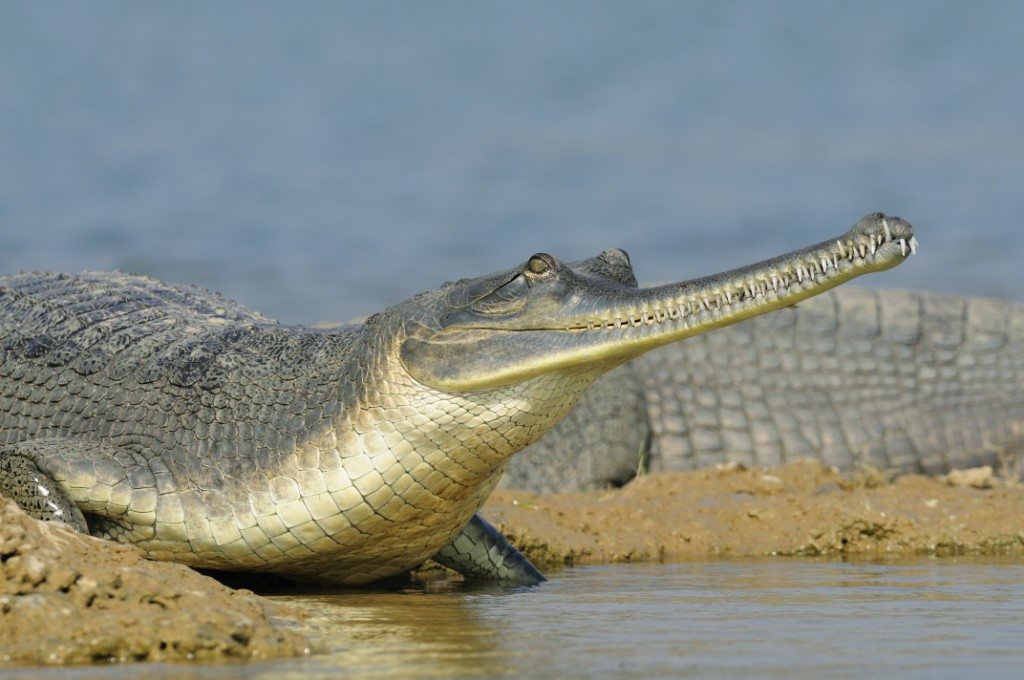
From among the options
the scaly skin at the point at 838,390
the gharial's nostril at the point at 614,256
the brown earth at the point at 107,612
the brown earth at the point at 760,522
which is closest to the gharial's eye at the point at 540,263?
the gharial's nostril at the point at 614,256

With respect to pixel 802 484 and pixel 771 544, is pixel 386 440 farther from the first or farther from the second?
pixel 802 484

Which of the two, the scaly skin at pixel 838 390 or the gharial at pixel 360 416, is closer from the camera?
the gharial at pixel 360 416

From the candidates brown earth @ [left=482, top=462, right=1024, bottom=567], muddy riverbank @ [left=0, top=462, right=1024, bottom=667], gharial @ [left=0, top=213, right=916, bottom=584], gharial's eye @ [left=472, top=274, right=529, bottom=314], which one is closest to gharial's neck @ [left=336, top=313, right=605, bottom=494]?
gharial @ [left=0, top=213, right=916, bottom=584]

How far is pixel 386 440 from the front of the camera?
5.29 metres

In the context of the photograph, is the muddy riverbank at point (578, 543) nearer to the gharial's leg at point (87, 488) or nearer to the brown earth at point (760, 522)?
the brown earth at point (760, 522)

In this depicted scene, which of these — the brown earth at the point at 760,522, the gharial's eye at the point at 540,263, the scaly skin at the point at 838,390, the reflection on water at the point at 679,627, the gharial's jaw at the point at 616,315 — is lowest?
the reflection on water at the point at 679,627

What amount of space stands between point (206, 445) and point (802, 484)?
3.89 meters

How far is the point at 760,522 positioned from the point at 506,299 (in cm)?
285

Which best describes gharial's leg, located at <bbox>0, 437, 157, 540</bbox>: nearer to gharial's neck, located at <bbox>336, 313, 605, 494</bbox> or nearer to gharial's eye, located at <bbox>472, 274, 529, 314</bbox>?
gharial's neck, located at <bbox>336, 313, 605, 494</bbox>

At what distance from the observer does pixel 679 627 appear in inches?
179

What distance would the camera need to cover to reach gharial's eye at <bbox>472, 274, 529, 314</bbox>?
525 centimetres

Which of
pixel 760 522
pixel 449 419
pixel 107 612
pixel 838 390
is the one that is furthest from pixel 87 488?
pixel 838 390

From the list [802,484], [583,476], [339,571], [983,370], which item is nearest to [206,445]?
[339,571]

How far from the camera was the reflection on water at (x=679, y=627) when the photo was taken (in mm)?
3781
